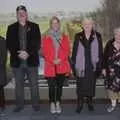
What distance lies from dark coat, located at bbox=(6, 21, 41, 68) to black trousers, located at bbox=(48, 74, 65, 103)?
1.39ft

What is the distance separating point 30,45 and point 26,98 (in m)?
1.31

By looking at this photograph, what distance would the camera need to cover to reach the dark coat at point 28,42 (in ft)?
32.6

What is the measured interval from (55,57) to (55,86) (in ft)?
1.66

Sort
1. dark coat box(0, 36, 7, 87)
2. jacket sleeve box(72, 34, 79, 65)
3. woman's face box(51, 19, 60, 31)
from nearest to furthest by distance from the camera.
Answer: woman's face box(51, 19, 60, 31) → dark coat box(0, 36, 7, 87) → jacket sleeve box(72, 34, 79, 65)

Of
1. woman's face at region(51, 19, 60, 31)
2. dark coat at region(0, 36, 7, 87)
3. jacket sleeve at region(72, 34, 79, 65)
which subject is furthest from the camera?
jacket sleeve at region(72, 34, 79, 65)

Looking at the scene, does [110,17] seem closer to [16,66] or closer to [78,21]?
[78,21]

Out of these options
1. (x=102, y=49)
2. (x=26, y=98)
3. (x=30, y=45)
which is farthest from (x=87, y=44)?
(x=26, y=98)

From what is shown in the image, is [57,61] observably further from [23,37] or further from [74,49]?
[23,37]

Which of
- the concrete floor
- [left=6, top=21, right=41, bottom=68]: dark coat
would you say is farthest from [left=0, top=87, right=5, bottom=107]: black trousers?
[left=6, top=21, right=41, bottom=68]: dark coat

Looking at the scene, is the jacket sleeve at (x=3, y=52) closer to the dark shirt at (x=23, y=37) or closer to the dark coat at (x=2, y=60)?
the dark coat at (x=2, y=60)

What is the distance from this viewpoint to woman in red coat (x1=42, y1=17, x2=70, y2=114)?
→ 9914 mm

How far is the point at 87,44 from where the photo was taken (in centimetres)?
995

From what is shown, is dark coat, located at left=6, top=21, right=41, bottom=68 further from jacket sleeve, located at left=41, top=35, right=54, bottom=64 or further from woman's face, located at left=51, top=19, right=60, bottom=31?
woman's face, located at left=51, top=19, right=60, bottom=31

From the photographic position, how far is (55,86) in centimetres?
999
